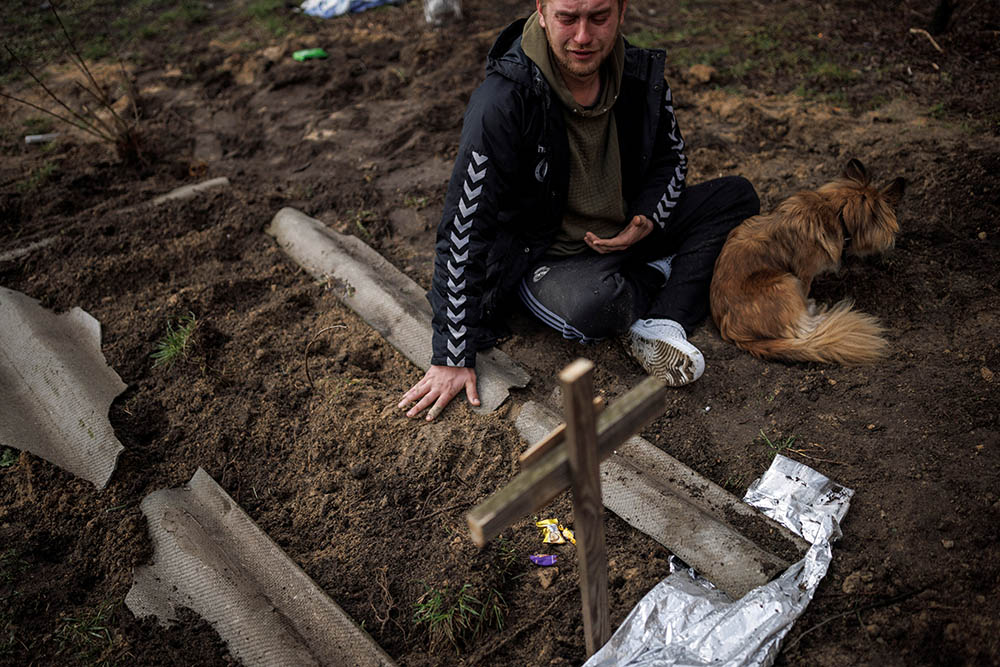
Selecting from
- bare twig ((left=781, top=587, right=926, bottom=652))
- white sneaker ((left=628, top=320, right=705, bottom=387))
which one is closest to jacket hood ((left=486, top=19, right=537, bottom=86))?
white sneaker ((left=628, top=320, right=705, bottom=387))

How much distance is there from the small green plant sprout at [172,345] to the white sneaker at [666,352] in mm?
2136

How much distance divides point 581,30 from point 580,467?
1719 millimetres

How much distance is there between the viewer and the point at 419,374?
3121 millimetres

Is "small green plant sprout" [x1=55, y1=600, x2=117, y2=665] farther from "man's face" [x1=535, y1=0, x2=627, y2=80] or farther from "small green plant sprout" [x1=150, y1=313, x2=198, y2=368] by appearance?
"man's face" [x1=535, y1=0, x2=627, y2=80]

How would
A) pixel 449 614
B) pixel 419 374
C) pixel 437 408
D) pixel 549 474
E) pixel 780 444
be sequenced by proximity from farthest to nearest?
pixel 419 374
pixel 437 408
pixel 780 444
pixel 449 614
pixel 549 474

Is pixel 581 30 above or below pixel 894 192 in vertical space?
above

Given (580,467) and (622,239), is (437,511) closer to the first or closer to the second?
(580,467)

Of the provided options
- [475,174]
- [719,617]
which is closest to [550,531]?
[719,617]

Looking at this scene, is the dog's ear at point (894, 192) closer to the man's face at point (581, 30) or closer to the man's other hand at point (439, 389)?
the man's face at point (581, 30)

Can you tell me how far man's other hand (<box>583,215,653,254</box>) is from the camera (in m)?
3.00

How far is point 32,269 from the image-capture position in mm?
3857

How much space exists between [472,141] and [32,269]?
287 cm

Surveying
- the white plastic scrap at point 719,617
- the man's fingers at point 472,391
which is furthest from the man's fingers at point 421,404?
the white plastic scrap at point 719,617

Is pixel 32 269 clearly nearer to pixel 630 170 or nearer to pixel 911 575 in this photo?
pixel 630 170
